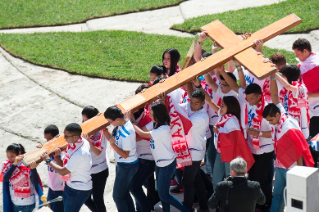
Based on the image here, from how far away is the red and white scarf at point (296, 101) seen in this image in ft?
26.9

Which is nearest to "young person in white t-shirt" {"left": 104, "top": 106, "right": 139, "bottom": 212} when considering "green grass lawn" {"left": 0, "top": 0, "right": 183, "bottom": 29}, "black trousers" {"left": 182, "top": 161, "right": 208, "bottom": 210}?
"black trousers" {"left": 182, "top": 161, "right": 208, "bottom": 210}

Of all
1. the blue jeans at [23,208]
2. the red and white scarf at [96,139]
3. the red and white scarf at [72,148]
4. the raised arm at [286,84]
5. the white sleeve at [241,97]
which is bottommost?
the blue jeans at [23,208]

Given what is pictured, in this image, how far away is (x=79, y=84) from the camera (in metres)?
13.8

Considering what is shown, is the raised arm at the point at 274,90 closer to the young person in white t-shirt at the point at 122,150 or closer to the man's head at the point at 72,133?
the young person in white t-shirt at the point at 122,150

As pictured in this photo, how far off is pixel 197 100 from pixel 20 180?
8.96ft

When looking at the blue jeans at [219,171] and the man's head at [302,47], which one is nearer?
the blue jeans at [219,171]

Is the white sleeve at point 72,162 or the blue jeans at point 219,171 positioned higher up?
the white sleeve at point 72,162

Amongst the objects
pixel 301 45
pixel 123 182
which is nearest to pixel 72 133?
pixel 123 182

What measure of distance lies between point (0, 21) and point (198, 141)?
41.1ft

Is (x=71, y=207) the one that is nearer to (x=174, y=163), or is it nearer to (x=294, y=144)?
(x=174, y=163)

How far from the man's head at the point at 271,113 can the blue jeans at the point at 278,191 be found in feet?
2.26

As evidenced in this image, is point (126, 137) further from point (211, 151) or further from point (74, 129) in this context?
point (211, 151)

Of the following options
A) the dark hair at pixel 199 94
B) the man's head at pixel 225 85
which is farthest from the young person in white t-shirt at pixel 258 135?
the dark hair at pixel 199 94

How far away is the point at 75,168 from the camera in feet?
24.8
